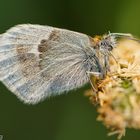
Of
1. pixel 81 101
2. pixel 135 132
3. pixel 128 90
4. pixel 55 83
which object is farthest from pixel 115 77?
pixel 81 101

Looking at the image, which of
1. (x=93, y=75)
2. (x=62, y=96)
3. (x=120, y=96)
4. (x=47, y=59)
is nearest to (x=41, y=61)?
(x=47, y=59)

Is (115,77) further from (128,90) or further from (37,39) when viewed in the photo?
(37,39)

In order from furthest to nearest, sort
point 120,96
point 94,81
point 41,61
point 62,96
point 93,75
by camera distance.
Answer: point 62,96 → point 41,61 → point 93,75 → point 94,81 → point 120,96

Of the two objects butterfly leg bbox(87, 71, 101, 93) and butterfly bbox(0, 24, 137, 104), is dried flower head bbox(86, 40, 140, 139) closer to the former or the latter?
butterfly leg bbox(87, 71, 101, 93)

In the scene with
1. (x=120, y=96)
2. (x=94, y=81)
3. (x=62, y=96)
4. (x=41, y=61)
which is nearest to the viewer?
(x=120, y=96)

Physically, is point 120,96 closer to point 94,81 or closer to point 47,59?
point 94,81

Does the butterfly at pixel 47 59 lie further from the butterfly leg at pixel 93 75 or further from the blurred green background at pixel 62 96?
the blurred green background at pixel 62 96


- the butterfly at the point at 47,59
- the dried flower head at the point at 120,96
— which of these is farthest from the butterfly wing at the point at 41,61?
the dried flower head at the point at 120,96

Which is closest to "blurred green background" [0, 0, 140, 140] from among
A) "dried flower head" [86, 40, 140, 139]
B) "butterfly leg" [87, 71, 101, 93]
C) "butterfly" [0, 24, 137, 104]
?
"butterfly" [0, 24, 137, 104]
